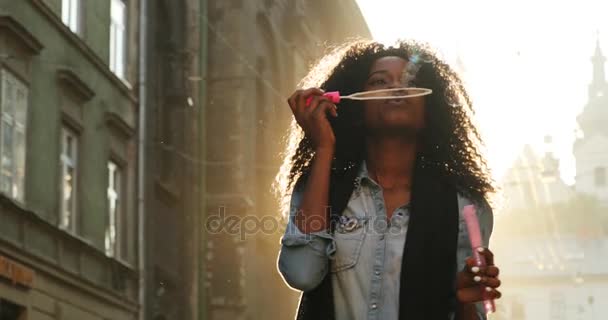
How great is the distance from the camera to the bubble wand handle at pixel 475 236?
8.26 ft

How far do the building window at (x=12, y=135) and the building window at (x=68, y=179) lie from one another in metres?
0.72

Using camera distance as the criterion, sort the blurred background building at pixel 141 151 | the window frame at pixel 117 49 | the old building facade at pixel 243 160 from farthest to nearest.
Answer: the old building facade at pixel 243 160
the window frame at pixel 117 49
the blurred background building at pixel 141 151

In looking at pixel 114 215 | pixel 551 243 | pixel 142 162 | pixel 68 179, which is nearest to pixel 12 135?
pixel 68 179

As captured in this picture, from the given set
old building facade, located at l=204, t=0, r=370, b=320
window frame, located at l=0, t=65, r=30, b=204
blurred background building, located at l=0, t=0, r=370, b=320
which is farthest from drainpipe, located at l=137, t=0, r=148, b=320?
window frame, located at l=0, t=65, r=30, b=204

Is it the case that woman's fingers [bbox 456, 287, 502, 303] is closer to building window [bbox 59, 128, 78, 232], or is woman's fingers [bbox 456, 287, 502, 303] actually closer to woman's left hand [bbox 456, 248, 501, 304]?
woman's left hand [bbox 456, 248, 501, 304]

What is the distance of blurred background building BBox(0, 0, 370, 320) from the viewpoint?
6793mm

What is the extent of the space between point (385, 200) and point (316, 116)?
0.21m

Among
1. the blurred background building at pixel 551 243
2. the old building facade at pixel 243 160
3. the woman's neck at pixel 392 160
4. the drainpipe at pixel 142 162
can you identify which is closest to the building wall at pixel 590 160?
the blurred background building at pixel 551 243

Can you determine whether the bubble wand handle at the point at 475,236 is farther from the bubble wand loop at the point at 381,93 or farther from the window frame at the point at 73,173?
the window frame at the point at 73,173

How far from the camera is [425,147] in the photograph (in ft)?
9.53

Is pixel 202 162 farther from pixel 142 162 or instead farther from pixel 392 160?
pixel 392 160

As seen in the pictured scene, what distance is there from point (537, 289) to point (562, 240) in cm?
849

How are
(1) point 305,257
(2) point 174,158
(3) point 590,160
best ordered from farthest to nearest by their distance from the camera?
(3) point 590,160 < (2) point 174,158 < (1) point 305,257

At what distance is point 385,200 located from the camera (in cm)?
276
